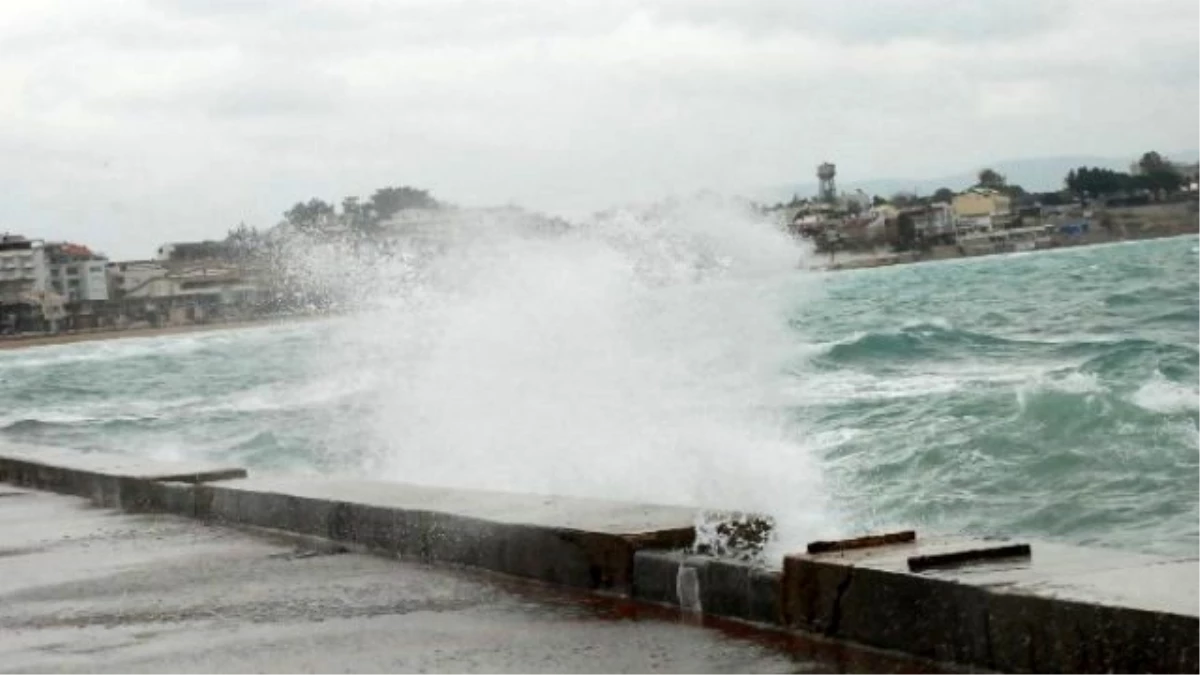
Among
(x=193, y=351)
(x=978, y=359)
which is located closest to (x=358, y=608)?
(x=978, y=359)

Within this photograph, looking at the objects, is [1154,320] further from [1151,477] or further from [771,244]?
[1151,477]

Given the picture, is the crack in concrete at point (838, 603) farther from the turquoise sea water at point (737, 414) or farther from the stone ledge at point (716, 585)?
the turquoise sea water at point (737, 414)

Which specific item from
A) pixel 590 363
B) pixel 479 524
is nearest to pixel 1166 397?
pixel 590 363

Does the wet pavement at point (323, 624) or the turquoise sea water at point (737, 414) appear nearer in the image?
the wet pavement at point (323, 624)

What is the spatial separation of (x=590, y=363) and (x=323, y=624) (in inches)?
491

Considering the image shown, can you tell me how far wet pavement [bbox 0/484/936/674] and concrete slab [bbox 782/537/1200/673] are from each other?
0.11m

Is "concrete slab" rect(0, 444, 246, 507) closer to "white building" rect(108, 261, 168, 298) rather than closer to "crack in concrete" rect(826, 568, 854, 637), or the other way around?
"crack in concrete" rect(826, 568, 854, 637)

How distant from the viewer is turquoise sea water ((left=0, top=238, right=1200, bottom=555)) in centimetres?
1322

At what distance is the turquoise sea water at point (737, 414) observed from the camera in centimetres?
1322

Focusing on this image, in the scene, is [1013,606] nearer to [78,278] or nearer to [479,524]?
[479,524]

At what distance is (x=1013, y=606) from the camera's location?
14.3 feet

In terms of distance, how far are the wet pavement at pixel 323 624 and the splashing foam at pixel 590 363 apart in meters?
0.92

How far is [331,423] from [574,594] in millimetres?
20032

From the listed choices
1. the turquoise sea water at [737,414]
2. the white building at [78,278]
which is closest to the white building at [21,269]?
the white building at [78,278]
